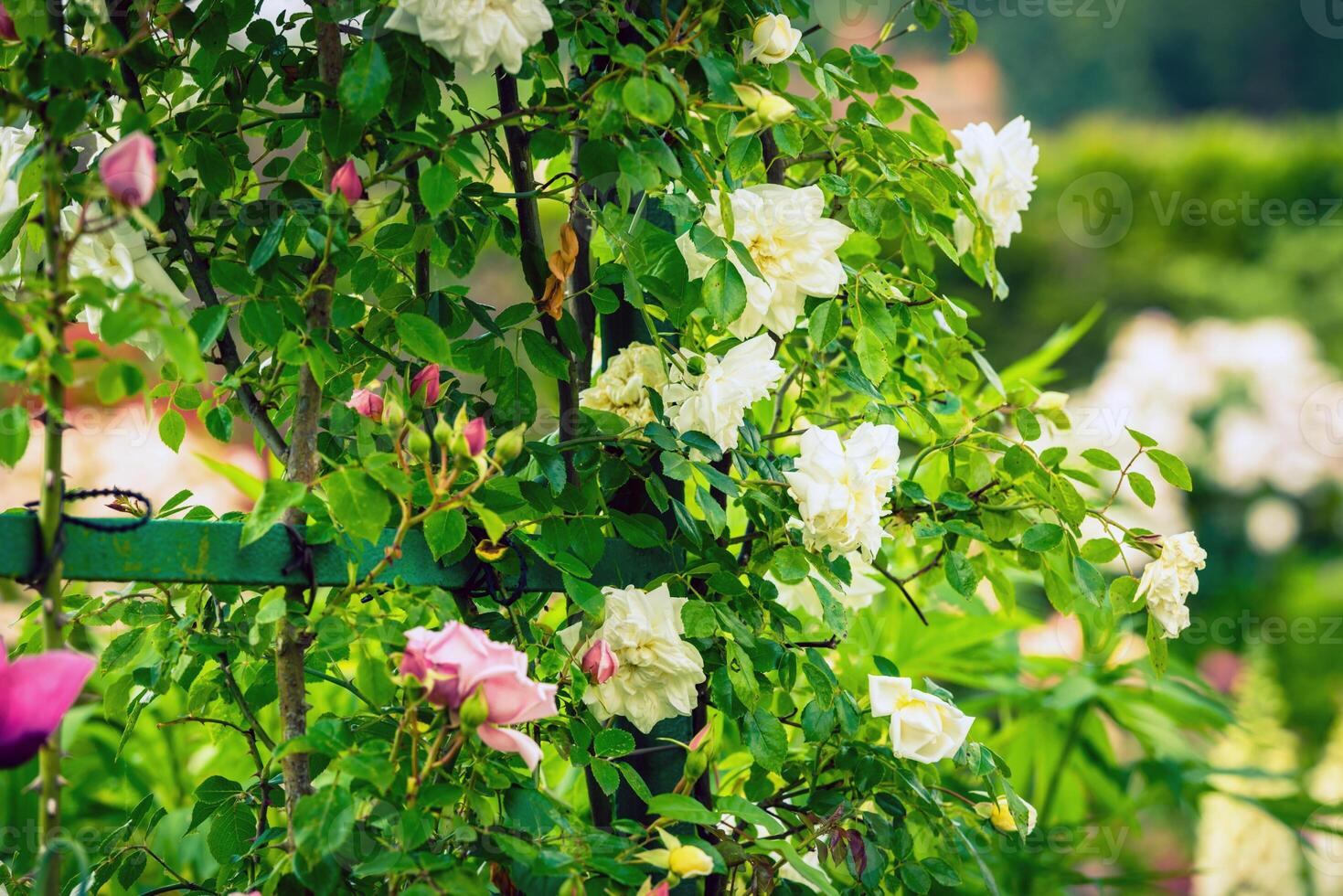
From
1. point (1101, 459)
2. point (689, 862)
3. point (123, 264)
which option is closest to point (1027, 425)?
point (1101, 459)

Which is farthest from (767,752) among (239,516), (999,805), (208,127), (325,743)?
(208,127)

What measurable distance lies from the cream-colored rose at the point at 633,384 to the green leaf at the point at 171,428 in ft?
1.01

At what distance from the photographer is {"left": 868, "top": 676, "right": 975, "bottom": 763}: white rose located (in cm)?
78

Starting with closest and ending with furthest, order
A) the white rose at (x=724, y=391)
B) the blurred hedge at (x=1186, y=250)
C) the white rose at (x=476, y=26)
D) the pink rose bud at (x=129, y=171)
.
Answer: the pink rose bud at (x=129, y=171)
the white rose at (x=476, y=26)
the white rose at (x=724, y=391)
the blurred hedge at (x=1186, y=250)

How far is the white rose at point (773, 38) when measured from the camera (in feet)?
2.42

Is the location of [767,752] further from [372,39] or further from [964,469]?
[372,39]

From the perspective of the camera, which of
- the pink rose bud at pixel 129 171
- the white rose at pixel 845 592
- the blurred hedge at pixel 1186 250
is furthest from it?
the blurred hedge at pixel 1186 250

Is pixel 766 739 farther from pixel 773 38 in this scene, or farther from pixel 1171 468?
pixel 773 38

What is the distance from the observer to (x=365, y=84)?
0.62 metres

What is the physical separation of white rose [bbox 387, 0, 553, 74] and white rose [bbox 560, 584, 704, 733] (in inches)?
13.6

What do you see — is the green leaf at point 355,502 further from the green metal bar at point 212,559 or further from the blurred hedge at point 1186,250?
the blurred hedge at point 1186,250

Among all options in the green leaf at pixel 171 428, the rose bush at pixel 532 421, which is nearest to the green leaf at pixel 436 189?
the rose bush at pixel 532 421

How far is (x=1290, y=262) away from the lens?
6.53m

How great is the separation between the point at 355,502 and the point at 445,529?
66mm
